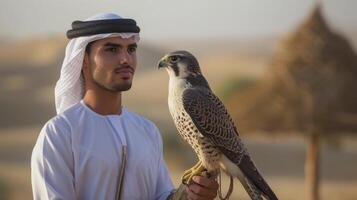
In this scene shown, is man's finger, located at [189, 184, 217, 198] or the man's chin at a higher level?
the man's chin

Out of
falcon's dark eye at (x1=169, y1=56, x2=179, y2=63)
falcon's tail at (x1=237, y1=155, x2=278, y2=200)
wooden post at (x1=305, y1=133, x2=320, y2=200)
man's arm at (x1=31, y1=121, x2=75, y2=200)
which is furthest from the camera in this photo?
wooden post at (x1=305, y1=133, x2=320, y2=200)

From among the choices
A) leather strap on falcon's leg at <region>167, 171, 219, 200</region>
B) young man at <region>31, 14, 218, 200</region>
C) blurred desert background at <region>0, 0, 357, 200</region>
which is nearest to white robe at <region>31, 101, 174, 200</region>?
young man at <region>31, 14, 218, 200</region>

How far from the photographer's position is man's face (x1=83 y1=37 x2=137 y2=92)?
379 cm

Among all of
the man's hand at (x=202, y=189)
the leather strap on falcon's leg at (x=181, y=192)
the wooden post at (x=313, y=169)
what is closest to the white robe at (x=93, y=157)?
the leather strap on falcon's leg at (x=181, y=192)

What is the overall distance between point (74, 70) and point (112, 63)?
22 centimetres

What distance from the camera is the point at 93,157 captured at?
3.71 m

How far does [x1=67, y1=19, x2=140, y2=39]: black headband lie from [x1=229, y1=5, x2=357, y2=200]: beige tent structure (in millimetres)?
7499

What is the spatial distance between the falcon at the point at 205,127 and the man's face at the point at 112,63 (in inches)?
11.8

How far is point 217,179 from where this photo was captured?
3.89 meters

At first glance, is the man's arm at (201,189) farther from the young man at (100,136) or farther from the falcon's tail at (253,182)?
the falcon's tail at (253,182)

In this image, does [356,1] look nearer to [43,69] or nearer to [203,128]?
[43,69]

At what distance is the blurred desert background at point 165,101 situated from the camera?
595 inches

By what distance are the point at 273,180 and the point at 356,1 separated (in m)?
4.03

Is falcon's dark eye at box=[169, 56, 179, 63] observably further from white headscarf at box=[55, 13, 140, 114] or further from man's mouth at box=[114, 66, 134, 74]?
man's mouth at box=[114, 66, 134, 74]
